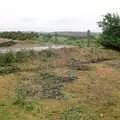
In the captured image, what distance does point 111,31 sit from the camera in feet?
58.2

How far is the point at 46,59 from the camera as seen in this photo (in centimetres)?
1322

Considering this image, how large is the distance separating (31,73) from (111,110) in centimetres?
413

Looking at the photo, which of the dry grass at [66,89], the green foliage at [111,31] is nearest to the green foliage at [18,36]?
the green foliage at [111,31]

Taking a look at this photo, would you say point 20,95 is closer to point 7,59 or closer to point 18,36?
point 7,59

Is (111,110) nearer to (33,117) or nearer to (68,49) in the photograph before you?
(33,117)

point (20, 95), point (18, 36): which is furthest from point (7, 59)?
point (18, 36)

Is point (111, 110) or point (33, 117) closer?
point (33, 117)

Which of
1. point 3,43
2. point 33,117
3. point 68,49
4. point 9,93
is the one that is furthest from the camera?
point 3,43

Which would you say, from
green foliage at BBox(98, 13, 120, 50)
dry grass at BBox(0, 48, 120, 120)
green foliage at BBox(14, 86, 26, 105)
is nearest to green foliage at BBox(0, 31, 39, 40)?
green foliage at BBox(98, 13, 120, 50)

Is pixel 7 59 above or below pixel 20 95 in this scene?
→ above

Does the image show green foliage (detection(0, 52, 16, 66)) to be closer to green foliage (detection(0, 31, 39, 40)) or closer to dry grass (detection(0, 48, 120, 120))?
dry grass (detection(0, 48, 120, 120))

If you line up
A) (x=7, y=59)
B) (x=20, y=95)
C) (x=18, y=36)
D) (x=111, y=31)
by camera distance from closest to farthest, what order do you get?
(x=20, y=95) → (x=7, y=59) → (x=111, y=31) → (x=18, y=36)

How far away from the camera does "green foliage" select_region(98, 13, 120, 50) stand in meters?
17.4

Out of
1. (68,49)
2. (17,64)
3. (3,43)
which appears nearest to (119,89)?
(17,64)
